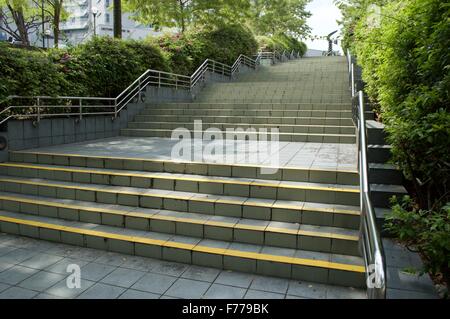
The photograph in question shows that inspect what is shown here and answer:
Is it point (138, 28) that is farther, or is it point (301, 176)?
point (138, 28)

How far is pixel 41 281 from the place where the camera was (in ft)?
12.1

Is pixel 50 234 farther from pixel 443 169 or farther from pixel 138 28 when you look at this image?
pixel 138 28

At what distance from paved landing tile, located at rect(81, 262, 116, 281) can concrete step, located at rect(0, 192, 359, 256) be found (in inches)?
32.0

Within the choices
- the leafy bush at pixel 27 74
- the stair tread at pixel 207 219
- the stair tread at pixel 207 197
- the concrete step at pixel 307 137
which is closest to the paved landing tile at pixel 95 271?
the stair tread at pixel 207 219

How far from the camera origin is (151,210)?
5.02m

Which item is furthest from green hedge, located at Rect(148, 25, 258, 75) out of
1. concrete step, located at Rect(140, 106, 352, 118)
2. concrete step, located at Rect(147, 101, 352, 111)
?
concrete step, located at Rect(140, 106, 352, 118)

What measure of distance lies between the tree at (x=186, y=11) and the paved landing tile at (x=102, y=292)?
15.5m

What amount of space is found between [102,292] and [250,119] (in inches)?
275

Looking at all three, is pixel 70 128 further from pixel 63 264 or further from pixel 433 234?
pixel 433 234

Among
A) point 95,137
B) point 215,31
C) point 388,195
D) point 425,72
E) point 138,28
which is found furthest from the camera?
point 138,28

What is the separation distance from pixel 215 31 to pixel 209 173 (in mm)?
14122

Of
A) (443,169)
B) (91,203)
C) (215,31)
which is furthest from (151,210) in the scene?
(215,31)

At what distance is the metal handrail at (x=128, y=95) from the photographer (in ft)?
24.6

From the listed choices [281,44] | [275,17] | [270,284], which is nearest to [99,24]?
[275,17]
